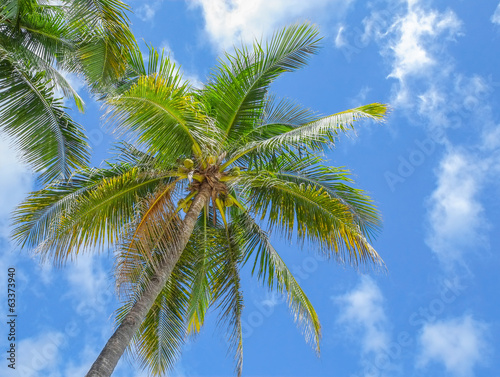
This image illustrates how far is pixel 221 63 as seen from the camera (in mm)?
9922

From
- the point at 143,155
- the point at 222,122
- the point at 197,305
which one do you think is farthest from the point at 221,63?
the point at 197,305

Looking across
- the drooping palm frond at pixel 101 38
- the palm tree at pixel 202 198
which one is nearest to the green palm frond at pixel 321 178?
the palm tree at pixel 202 198

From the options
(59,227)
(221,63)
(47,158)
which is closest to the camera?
(59,227)

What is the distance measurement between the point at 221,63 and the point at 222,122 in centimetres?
106

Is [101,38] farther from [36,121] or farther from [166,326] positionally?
[166,326]

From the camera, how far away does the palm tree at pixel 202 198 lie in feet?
27.9

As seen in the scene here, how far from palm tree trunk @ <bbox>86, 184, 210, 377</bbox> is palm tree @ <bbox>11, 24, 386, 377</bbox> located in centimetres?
3

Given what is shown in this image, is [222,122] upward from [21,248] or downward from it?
upward

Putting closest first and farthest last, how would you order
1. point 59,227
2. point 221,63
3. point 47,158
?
point 59,227, point 221,63, point 47,158

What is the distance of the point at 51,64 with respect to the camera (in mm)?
12289

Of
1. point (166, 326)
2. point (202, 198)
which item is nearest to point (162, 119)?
point (202, 198)

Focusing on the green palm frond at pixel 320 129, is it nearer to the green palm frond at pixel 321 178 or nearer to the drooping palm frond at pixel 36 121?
the green palm frond at pixel 321 178

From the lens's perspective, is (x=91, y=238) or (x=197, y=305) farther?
(x=197, y=305)

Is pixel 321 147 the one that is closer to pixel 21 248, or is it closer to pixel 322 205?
pixel 322 205
